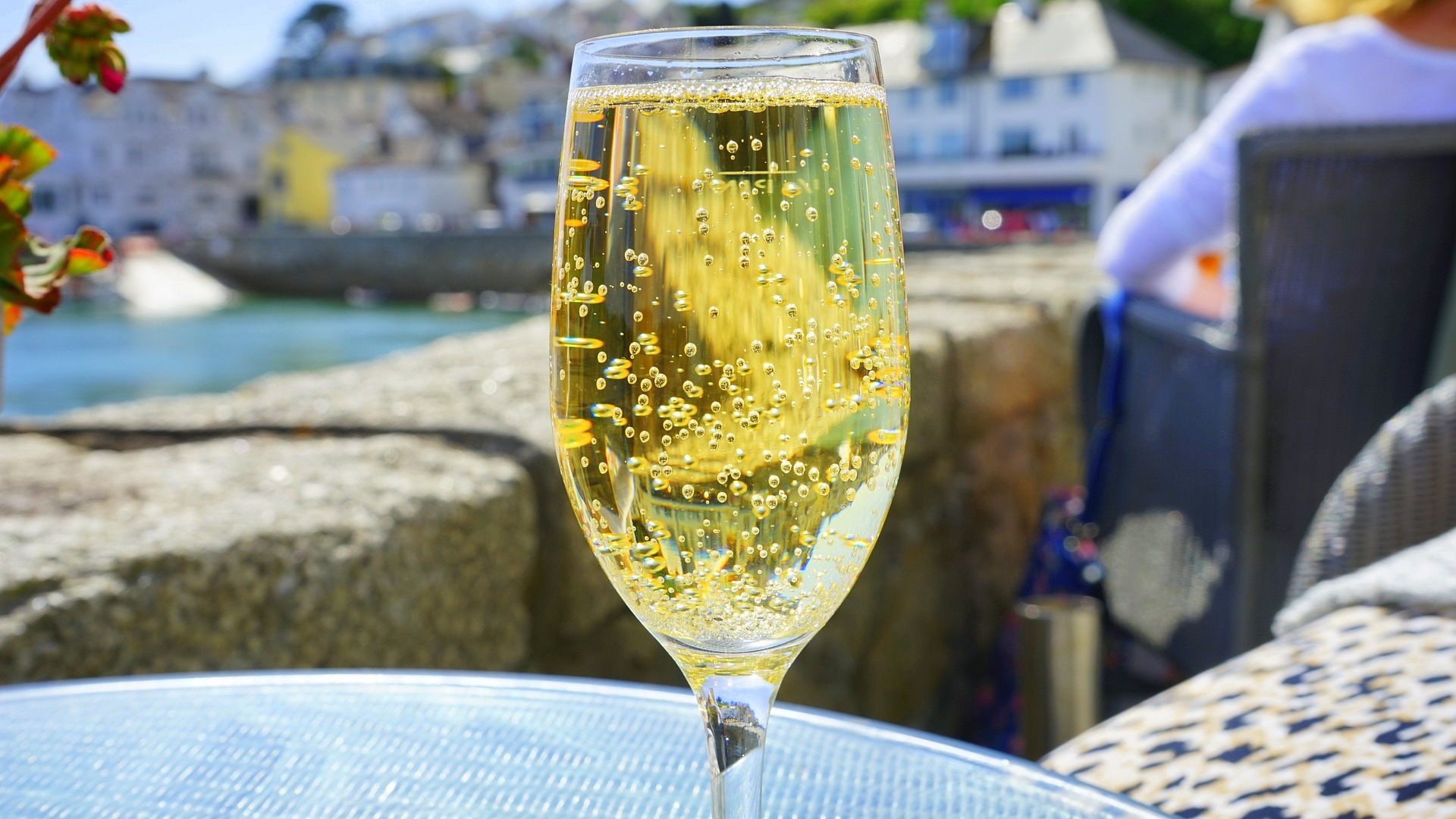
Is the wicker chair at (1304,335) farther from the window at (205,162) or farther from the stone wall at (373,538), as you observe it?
the window at (205,162)

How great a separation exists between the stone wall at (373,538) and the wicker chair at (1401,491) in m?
0.84

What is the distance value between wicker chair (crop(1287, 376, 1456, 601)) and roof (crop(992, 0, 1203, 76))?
43.9 m

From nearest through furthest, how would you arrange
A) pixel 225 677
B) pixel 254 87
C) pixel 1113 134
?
pixel 225 677 → pixel 1113 134 → pixel 254 87

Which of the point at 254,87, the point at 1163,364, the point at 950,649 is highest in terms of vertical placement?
the point at 254,87

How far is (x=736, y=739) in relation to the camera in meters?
0.57

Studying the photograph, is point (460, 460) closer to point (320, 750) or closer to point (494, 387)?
point (494, 387)

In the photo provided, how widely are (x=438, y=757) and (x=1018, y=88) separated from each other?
45669 mm

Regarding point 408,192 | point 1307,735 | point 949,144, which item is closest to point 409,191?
point 408,192

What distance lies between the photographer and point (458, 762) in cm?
76

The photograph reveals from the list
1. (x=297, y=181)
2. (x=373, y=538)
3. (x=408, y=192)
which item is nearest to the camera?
(x=373, y=538)

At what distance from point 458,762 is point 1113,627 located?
6.85 ft

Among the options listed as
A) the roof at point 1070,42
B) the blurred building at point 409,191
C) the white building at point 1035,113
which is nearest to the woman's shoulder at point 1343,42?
the white building at point 1035,113

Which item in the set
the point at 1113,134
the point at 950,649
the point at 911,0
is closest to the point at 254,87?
the point at 911,0

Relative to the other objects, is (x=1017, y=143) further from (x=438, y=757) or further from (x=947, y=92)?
(x=438, y=757)
